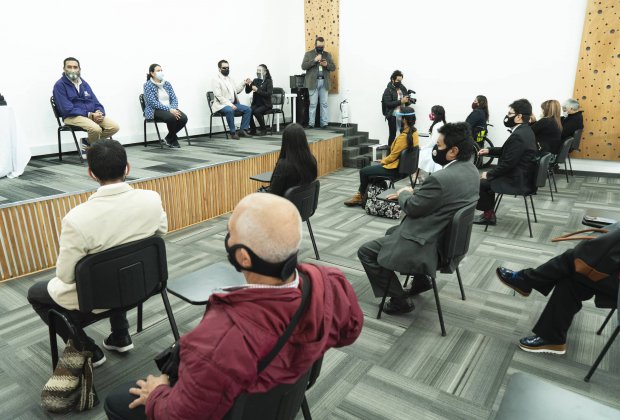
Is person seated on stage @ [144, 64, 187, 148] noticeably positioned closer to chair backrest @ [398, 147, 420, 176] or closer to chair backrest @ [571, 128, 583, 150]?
chair backrest @ [398, 147, 420, 176]

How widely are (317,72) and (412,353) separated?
6.36 m

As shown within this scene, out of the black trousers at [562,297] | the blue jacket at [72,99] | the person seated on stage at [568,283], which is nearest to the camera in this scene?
the person seated on stage at [568,283]

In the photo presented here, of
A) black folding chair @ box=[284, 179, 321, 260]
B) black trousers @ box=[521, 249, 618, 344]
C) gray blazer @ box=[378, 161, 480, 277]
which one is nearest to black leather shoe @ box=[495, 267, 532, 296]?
black trousers @ box=[521, 249, 618, 344]

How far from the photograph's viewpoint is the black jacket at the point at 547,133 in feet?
16.1

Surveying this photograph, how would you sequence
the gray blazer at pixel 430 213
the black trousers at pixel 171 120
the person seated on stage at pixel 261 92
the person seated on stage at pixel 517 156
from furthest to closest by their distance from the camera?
the person seated on stage at pixel 261 92 < the black trousers at pixel 171 120 < the person seated on stage at pixel 517 156 < the gray blazer at pixel 430 213

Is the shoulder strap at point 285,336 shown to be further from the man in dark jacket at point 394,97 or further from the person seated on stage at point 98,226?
the man in dark jacket at point 394,97

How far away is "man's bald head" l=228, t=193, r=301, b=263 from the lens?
0.96 m

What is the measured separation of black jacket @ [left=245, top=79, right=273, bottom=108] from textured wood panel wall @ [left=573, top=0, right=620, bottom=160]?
4759 mm

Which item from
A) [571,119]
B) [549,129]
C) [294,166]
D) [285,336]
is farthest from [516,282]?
[571,119]

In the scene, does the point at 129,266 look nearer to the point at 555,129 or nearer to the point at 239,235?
the point at 239,235

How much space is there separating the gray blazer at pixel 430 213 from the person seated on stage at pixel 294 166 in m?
Result: 0.95

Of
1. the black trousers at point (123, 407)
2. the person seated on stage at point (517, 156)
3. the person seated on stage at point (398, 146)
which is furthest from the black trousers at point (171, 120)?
the black trousers at point (123, 407)

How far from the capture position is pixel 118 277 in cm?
174

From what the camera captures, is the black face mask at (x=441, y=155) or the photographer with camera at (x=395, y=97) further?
the photographer with camera at (x=395, y=97)
